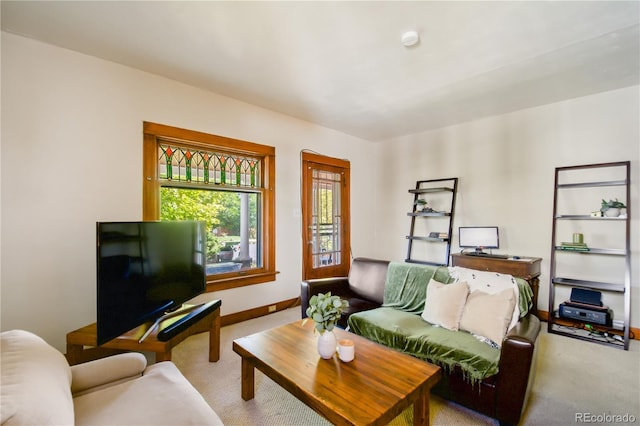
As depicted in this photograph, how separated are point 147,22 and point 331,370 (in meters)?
2.68

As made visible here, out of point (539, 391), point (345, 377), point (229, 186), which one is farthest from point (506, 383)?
point (229, 186)

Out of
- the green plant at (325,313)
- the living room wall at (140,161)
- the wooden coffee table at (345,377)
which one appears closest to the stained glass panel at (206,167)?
the living room wall at (140,161)

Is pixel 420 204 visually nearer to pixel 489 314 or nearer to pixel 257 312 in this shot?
pixel 489 314

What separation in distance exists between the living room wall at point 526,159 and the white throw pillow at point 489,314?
2.15 m

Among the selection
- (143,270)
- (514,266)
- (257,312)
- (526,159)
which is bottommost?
(257,312)

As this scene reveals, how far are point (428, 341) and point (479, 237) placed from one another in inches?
98.6

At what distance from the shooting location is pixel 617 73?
286 cm

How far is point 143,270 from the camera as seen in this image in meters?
2.07

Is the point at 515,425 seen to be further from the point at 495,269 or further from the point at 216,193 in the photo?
the point at 216,193

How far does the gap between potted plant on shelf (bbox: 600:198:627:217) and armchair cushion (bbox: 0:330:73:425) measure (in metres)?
4.55

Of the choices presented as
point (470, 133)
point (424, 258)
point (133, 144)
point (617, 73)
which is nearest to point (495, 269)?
point (424, 258)

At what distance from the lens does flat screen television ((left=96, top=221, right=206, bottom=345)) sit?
1.77 metres

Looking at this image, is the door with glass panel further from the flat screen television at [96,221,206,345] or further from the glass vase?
the glass vase

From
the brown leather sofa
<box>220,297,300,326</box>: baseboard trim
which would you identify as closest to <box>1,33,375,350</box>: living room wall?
<box>220,297,300,326</box>: baseboard trim
